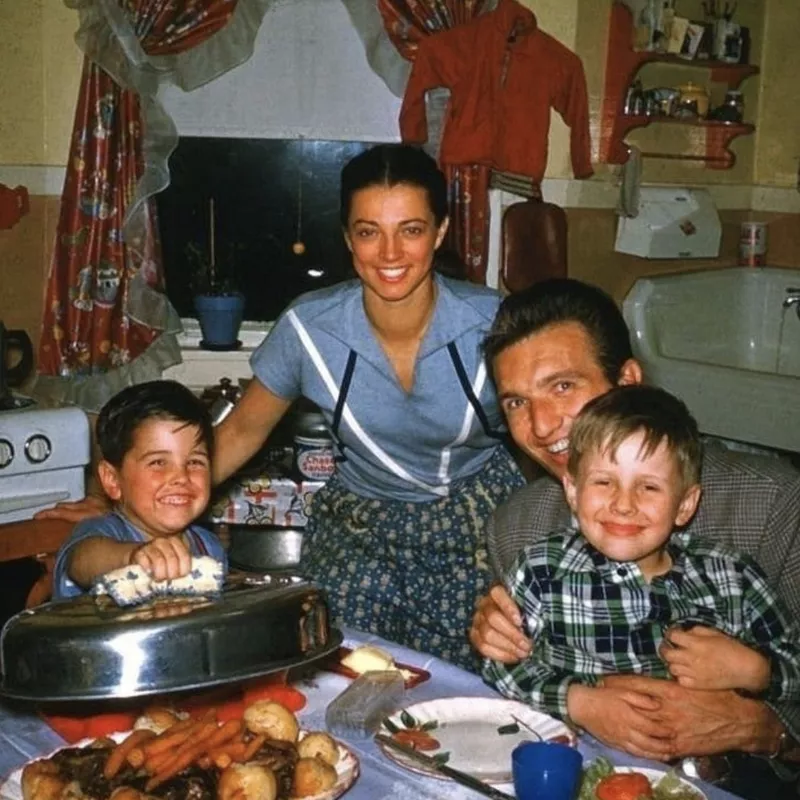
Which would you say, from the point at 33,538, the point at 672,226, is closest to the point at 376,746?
the point at 33,538

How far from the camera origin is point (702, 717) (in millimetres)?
1656

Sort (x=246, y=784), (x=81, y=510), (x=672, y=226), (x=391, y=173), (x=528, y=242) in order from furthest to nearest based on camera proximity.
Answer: (x=672, y=226)
(x=528, y=242)
(x=391, y=173)
(x=81, y=510)
(x=246, y=784)

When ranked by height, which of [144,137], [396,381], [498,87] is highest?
[498,87]

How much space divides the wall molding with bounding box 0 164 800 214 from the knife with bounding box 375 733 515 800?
297 cm

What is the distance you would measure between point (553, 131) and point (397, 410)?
230cm

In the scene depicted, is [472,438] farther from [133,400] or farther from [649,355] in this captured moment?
[649,355]

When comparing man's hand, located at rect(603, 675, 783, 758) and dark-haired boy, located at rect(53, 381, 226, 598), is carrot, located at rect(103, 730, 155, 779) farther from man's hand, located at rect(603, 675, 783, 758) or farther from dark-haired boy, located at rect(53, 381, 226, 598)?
man's hand, located at rect(603, 675, 783, 758)

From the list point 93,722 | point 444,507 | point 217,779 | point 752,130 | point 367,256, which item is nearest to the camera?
point 217,779

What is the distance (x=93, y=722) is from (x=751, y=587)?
3.18ft

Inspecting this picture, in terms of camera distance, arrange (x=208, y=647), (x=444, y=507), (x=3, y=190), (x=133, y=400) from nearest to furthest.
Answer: (x=208, y=647) < (x=133, y=400) < (x=444, y=507) < (x=3, y=190)

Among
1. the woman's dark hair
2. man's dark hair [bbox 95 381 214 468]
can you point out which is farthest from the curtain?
man's dark hair [bbox 95 381 214 468]

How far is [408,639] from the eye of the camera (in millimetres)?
2574

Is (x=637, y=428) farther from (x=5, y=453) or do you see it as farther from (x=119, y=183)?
(x=119, y=183)

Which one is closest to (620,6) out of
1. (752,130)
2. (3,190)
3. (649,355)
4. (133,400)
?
(752,130)
